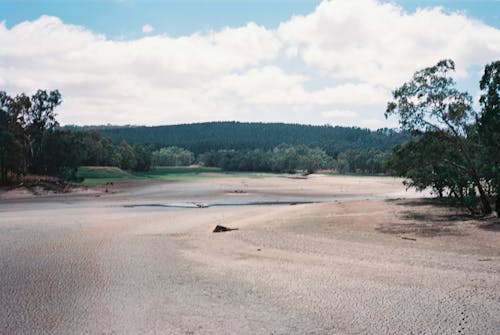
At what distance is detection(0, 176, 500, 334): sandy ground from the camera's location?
31.8ft

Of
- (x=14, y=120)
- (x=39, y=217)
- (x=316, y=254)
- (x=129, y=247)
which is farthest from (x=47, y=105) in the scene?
(x=316, y=254)

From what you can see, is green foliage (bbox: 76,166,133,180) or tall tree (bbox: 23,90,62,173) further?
green foliage (bbox: 76,166,133,180)

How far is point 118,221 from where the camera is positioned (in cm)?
2850

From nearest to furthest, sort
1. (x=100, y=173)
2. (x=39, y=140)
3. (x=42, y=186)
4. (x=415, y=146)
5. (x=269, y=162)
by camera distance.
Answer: (x=415, y=146) → (x=42, y=186) → (x=39, y=140) → (x=100, y=173) → (x=269, y=162)

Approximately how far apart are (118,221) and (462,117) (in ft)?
71.9

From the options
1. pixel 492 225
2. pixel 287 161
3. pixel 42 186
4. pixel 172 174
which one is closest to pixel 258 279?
pixel 492 225

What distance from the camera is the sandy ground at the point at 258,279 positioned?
968 centimetres

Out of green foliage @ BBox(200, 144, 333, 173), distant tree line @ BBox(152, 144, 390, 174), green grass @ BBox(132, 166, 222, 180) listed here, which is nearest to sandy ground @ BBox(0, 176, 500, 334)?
green grass @ BBox(132, 166, 222, 180)

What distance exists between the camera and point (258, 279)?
13.2 meters

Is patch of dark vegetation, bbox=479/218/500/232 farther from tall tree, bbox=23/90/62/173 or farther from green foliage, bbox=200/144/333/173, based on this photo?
green foliage, bbox=200/144/333/173

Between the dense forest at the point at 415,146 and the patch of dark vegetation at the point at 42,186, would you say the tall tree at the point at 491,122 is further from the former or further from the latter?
the patch of dark vegetation at the point at 42,186

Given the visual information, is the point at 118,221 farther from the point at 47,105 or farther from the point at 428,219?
the point at 47,105

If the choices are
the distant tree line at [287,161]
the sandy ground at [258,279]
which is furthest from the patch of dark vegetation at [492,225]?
the distant tree line at [287,161]

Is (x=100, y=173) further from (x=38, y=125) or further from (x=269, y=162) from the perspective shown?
(x=269, y=162)
